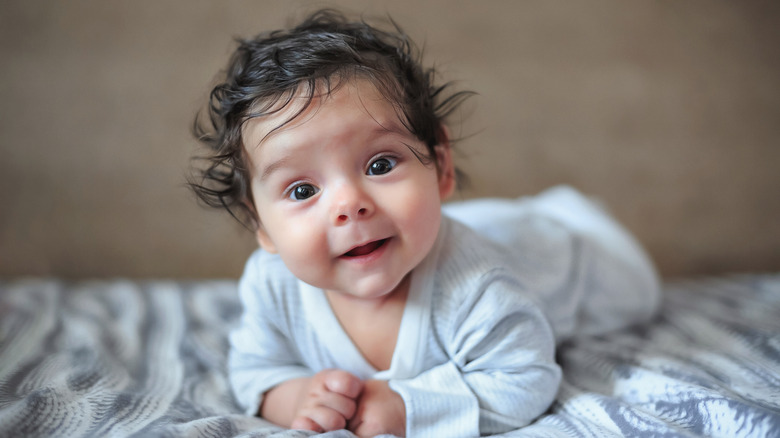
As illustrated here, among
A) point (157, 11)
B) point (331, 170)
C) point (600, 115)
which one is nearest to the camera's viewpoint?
point (331, 170)

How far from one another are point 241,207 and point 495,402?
432mm

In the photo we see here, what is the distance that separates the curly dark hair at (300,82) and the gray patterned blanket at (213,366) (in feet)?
0.93

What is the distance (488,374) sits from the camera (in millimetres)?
737

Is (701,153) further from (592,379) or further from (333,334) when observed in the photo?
(333,334)

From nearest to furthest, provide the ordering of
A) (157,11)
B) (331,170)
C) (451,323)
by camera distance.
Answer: (331,170)
(451,323)
(157,11)

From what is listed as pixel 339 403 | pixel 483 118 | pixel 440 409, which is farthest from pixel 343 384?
pixel 483 118

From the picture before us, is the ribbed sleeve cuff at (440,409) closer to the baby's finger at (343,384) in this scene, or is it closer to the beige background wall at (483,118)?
the baby's finger at (343,384)

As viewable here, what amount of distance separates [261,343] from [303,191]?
0.28 metres

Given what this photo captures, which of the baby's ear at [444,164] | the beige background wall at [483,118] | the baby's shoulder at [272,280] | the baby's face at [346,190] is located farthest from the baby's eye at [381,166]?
the beige background wall at [483,118]

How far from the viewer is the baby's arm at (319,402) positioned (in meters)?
0.70

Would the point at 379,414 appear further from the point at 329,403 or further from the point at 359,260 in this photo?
the point at 359,260

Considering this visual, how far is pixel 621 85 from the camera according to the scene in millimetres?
1565

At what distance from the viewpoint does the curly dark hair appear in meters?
0.67

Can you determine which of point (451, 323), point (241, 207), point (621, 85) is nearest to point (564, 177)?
point (621, 85)
